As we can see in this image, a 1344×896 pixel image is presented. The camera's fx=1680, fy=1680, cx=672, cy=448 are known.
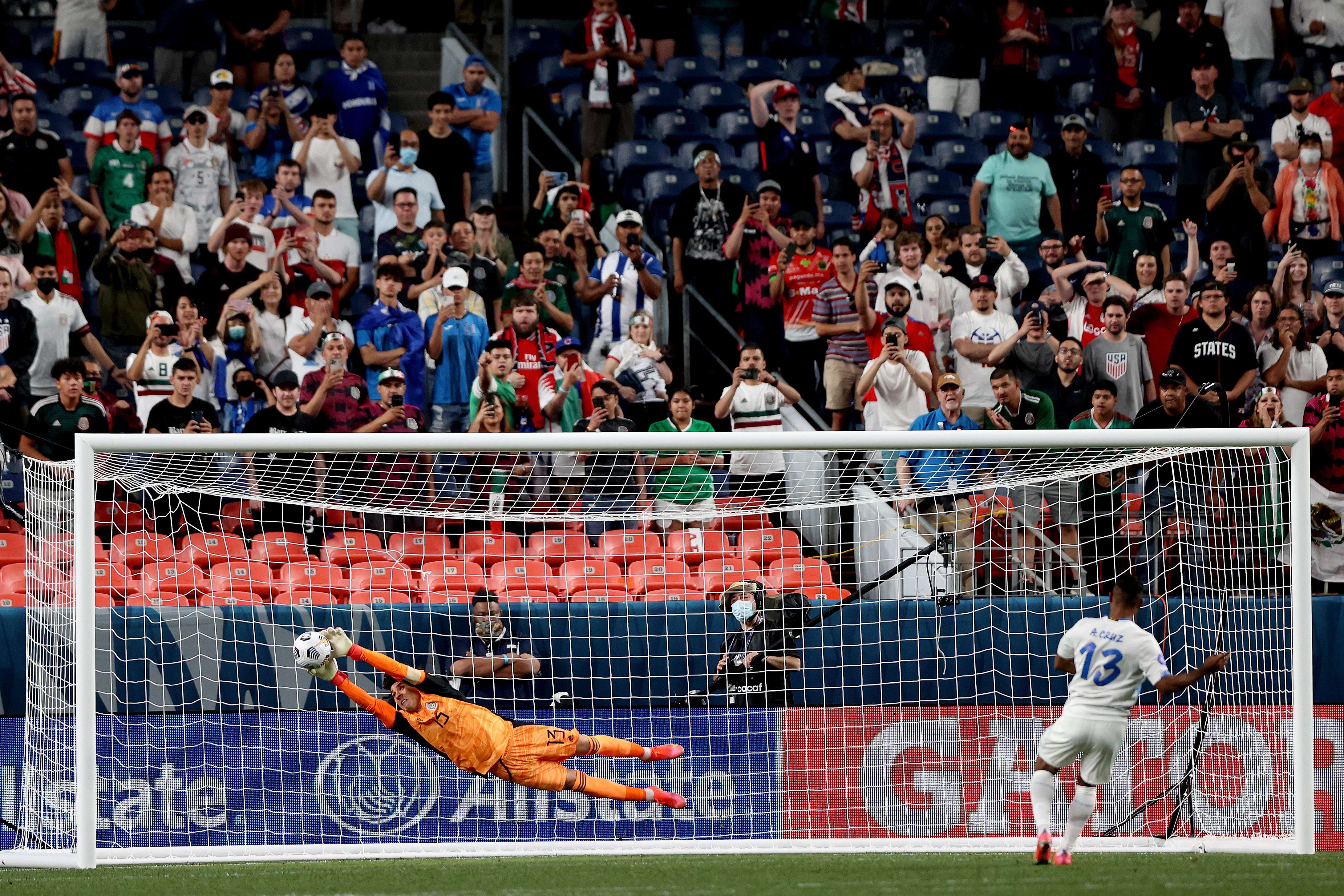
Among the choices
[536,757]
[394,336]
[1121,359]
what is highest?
[394,336]

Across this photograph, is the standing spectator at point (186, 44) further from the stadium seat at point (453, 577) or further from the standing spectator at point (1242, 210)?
the standing spectator at point (1242, 210)

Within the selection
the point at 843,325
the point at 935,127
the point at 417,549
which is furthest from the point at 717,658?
the point at 935,127

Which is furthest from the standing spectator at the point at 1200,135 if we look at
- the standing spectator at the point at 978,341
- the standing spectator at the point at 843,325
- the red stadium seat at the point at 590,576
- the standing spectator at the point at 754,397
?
the red stadium seat at the point at 590,576

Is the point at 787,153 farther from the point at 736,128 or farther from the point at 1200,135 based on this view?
the point at 1200,135

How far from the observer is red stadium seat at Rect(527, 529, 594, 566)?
34.6 ft

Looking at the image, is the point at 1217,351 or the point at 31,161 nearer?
the point at 1217,351

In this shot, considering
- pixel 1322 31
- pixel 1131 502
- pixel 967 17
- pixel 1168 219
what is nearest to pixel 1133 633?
pixel 1131 502

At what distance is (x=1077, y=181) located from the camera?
14031mm

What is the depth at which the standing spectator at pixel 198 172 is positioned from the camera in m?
13.2

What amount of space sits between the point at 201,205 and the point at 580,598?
509 cm

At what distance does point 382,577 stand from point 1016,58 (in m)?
8.47

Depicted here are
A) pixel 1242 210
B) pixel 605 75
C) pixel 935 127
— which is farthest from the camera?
pixel 935 127

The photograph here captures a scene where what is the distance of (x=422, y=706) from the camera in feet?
29.8

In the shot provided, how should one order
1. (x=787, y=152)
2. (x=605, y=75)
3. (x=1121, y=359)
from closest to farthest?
1. (x=1121, y=359)
2. (x=787, y=152)
3. (x=605, y=75)
